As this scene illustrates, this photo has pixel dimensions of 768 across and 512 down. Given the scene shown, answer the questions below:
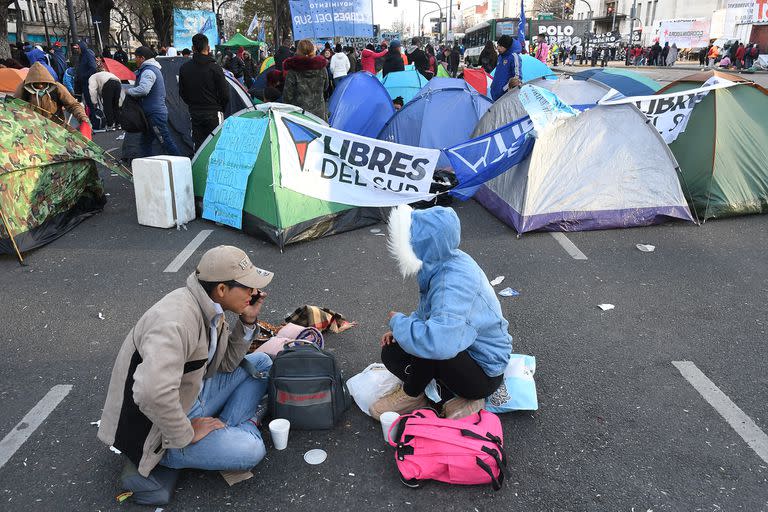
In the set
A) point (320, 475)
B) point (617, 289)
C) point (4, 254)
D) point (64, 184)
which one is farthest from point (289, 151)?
point (320, 475)

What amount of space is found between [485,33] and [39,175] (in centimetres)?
3657

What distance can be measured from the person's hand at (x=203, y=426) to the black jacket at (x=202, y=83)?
5.73 m

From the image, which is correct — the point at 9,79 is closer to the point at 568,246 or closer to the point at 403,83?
the point at 403,83

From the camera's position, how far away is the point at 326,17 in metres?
13.2

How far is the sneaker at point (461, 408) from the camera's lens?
2912mm

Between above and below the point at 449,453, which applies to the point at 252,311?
above

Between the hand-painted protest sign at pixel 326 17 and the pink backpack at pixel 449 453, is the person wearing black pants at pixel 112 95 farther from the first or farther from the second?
the pink backpack at pixel 449 453

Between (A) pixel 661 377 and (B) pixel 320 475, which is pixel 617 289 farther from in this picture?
(B) pixel 320 475

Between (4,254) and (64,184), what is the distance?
3.41 ft

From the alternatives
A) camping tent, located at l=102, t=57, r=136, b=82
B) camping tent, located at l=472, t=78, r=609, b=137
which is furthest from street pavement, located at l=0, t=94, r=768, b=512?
camping tent, located at l=102, t=57, r=136, b=82

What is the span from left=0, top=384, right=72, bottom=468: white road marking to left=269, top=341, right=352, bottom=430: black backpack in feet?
4.34

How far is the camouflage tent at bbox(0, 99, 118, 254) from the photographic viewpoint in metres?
5.45

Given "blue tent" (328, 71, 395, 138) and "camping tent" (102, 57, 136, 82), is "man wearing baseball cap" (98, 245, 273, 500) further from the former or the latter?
"camping tent" (102, 57, 136, 82)

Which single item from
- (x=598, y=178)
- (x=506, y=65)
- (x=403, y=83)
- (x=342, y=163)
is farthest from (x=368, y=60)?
(x=598, y=178)
